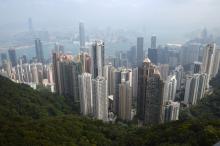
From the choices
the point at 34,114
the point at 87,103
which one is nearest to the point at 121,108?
the point at 87,103

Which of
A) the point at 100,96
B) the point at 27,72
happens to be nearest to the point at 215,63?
the point at 100,96

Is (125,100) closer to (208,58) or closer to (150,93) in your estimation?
(150,93)

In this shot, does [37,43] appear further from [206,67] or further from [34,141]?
[34,141]

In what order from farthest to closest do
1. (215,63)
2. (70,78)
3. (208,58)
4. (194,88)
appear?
(215,63)
(208,58)
(70,78)
(194,88)

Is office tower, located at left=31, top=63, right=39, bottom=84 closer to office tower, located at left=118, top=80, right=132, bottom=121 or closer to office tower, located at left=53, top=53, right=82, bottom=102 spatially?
office tower, located at left=53, top=53, right=82, bottom=102

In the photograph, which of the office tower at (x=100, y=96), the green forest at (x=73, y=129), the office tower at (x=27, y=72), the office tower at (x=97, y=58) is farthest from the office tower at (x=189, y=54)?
the office tower at (x=27, y=72)

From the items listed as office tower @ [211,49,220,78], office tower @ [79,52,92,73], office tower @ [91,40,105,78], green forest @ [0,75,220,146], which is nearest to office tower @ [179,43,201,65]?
office tower @ [211,49,220,78]
